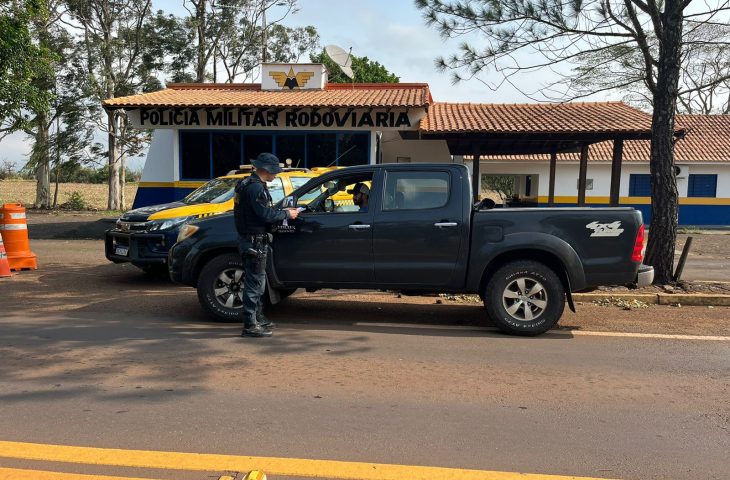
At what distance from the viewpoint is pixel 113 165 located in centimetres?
2948

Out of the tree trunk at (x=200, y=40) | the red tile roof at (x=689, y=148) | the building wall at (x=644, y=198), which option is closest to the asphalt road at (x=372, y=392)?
the red tile roof at (x=689, y=148)

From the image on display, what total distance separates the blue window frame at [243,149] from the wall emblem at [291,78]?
233 cm

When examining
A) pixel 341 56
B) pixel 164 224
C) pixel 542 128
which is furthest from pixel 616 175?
pixel 164 224

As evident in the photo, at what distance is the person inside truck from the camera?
21.6 ft

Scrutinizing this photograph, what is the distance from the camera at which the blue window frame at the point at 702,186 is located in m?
28.0

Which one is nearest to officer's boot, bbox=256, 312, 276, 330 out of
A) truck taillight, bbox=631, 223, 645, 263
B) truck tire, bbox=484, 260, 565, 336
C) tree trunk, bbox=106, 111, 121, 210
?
truck tire, bbox=484, 260, 565, 336

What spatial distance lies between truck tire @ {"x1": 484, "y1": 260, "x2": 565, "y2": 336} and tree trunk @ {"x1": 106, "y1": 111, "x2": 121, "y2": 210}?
2695cm

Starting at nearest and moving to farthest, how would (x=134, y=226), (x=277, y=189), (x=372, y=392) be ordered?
(x=372, y=392) → (x=134, y=226) → (x=277, y=189)

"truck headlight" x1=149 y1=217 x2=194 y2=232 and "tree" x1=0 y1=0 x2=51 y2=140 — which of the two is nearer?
"truck headlight" x1=149 y1=217 x2=194 y2=232

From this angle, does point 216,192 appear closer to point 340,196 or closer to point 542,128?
point 340,196

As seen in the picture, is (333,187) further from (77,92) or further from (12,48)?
(77,92)

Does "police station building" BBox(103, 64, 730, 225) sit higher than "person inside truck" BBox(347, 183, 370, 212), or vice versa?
"police station building" BBox(103, 64, 730, 225)

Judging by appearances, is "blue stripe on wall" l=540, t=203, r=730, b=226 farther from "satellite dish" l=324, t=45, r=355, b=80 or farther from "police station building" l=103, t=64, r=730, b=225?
"satellite dish" l=324, t=45, r=355, b=80

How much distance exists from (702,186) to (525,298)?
26.5 m
